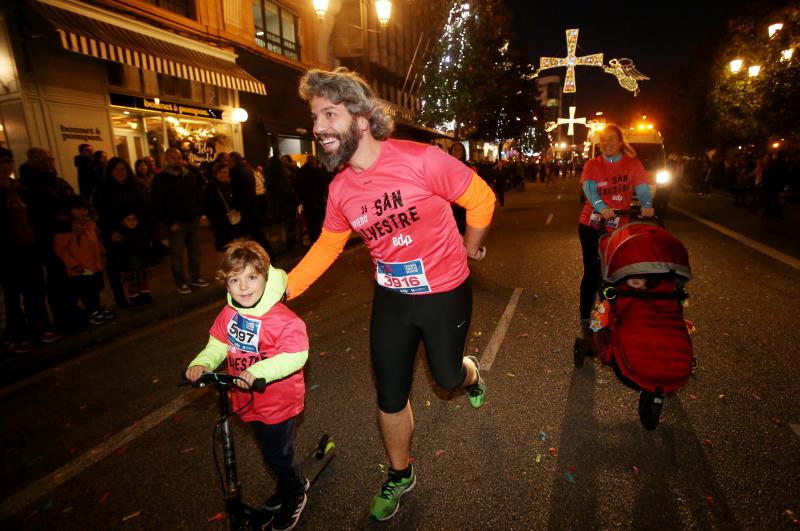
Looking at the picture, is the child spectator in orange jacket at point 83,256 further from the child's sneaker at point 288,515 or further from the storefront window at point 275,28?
the storefront window at point 275,28

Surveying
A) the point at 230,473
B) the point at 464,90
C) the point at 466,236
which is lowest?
the point at 230,473

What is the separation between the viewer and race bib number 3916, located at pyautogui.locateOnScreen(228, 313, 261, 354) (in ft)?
7.54

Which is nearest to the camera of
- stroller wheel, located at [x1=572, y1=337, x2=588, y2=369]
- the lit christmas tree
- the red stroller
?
the red stroller

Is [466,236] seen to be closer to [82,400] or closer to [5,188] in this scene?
[82,400]

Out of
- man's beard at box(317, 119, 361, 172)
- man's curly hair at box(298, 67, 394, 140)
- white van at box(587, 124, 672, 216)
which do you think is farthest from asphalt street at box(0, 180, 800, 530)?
white van at box(587, 124, 672, 216)

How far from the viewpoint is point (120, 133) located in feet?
39.1

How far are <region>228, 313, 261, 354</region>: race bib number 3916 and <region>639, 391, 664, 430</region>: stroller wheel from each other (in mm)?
2614

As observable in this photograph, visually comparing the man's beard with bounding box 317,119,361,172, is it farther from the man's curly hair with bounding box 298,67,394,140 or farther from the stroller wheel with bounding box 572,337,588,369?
the stroller wheel with bounding box 572,337,588,369

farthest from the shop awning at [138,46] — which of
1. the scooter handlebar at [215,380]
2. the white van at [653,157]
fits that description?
the white van at [653,157]

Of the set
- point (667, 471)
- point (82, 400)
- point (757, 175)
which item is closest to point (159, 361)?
point (82, 400)

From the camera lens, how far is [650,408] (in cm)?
311

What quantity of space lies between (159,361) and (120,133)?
9.71 m

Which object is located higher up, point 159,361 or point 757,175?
point 757,175

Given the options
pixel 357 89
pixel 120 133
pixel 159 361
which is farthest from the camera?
pixel 120 133
